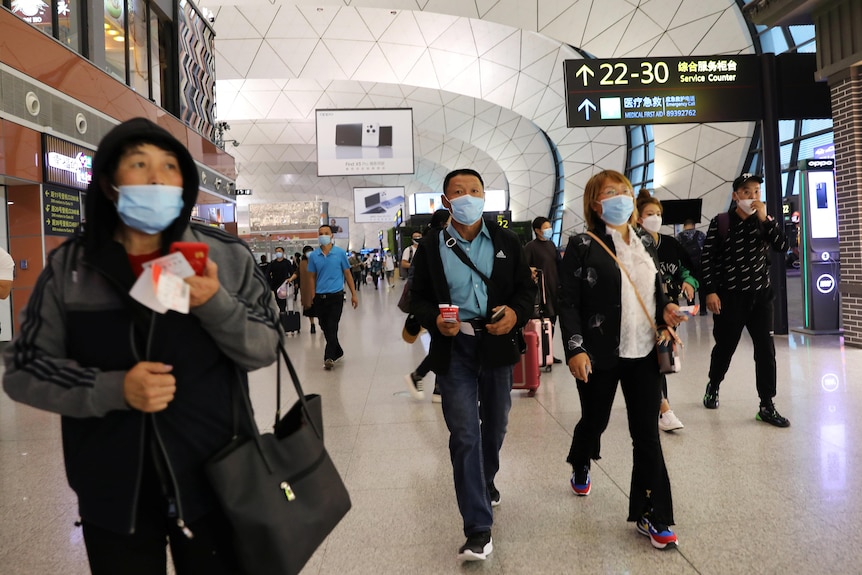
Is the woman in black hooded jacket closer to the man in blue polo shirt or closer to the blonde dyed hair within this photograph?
the blonde dyed hair

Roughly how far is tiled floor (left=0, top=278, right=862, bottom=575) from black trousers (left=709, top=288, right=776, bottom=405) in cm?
37

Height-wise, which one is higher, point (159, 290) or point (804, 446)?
point (159, 290)

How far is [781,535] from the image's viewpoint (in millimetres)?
3041

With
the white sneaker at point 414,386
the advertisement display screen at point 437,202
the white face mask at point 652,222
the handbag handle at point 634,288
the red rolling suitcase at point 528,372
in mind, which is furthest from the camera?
the advertisement display screen at point 437,202

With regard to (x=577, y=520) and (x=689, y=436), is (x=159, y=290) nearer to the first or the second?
(x=577, y=520)

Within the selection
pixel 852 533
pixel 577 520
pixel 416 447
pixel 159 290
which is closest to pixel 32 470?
pixel 416 447

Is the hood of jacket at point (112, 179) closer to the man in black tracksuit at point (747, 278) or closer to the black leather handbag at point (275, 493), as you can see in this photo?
the black leather handbag at point (275, 493)

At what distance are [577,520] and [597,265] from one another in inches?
51.3

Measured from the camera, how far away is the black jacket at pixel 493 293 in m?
3.05

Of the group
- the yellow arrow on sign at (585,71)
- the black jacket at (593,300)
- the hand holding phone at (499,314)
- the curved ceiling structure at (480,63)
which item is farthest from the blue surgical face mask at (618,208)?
the curved ceiling structure at (480,63)

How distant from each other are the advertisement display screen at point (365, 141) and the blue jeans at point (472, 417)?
14436 mm

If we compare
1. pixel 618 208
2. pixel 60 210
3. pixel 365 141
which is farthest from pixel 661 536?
pixel 365 141

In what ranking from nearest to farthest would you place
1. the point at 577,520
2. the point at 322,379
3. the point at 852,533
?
the point at 852,533
the point at 577,520
the point at 322,379

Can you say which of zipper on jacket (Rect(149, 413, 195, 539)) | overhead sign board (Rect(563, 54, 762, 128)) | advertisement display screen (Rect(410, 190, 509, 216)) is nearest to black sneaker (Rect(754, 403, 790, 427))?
zipper on jacket (Rect(149, 413, 195, 539))
